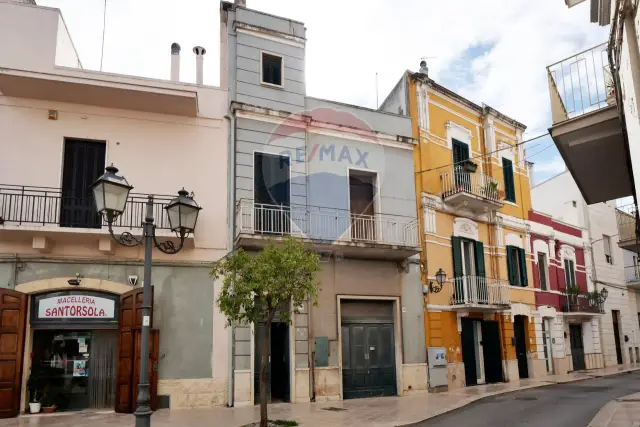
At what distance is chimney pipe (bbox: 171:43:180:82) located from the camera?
49.4 feet

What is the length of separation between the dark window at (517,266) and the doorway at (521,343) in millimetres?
1371

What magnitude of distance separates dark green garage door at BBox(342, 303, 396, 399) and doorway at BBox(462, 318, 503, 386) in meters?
3.30

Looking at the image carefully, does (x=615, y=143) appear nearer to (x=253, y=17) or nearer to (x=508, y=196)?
(x=253, y=17)

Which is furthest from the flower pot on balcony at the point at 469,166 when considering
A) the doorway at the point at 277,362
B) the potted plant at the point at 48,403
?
the potted plant at the point at 48,403

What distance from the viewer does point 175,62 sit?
15.2m

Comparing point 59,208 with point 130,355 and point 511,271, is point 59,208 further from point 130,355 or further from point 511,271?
point 511,271

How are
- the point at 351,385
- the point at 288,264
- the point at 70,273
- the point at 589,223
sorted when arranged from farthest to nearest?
1. the point at 589,223
2. the point at 351,385
3. the point at 70,273
4. the point at 288,264

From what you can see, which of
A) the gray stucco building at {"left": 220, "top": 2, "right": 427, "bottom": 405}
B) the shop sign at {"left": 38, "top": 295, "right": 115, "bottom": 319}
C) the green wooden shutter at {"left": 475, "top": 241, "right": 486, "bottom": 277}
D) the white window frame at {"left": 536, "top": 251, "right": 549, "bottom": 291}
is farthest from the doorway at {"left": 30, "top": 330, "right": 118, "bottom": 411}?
the white window frame at {"left": 536, "top": 251, "right": 549, "bottom": 291}

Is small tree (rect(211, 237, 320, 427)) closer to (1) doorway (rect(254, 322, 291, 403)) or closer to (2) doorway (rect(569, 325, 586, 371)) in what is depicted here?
(1) doorway (rect(254, 322, 291, 403))

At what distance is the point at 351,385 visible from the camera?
586 inches

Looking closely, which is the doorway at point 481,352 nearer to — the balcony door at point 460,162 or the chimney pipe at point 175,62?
the balcony door at point 460,162

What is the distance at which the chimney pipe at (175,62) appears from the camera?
593 inches

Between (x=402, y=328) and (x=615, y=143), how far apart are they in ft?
29.2

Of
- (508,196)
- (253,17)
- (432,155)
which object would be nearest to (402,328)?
(432,155)
